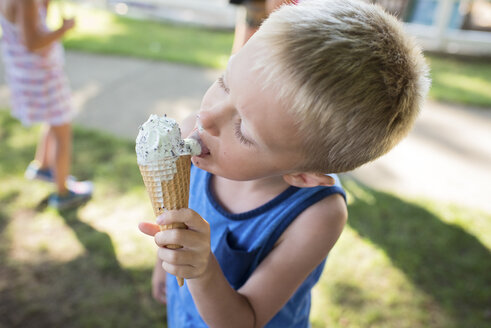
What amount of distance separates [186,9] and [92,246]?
822cm

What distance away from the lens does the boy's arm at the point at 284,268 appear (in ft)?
4.06

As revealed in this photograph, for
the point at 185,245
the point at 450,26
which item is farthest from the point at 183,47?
the point at 185,245

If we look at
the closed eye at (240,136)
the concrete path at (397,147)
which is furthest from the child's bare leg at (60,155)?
the closed eye at (240,136)

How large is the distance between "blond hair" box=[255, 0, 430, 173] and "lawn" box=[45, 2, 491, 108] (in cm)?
540

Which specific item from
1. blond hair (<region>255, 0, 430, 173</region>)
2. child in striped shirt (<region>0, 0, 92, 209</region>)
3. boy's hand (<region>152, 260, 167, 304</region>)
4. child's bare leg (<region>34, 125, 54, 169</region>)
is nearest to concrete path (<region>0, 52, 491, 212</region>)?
child's bare leg (<region>34, 125, 54, 169</region>)

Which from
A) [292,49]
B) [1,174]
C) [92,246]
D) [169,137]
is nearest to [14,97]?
[1,174]

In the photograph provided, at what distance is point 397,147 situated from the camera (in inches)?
184

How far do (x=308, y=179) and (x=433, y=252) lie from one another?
2561 millimetres

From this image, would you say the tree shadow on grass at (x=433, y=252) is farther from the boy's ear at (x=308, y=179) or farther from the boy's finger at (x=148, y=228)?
the boy's finger at (x=148, y=228)

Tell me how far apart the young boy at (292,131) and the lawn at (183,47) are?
17.5 feet

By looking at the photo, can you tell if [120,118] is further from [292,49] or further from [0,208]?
[292,49]

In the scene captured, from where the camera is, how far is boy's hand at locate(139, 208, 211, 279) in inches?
43.8

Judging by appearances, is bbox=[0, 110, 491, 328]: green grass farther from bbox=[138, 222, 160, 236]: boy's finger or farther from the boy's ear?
the boy's ear

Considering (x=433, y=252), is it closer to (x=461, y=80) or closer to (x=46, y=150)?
(x=46, y=150)
